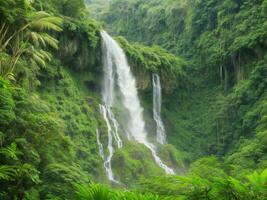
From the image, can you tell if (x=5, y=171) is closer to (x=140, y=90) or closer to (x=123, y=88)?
(x=123, y=88)

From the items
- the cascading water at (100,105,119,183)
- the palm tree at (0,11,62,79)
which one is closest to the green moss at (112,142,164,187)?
the cascading water at (100,105,119,183)

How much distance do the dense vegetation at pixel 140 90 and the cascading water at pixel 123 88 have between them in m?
0.69

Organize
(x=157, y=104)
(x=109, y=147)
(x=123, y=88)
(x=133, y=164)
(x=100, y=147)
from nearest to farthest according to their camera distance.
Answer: (x=133, y=164)
(x=100, y=147)
(x=109, y=147)
(x=123, y=88)
(x=157, y=104)

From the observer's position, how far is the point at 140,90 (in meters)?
33.0

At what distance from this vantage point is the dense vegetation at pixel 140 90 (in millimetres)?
12000

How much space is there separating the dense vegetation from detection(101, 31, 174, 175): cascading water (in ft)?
2.28

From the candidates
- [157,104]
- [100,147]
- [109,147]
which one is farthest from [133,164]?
[157,104]

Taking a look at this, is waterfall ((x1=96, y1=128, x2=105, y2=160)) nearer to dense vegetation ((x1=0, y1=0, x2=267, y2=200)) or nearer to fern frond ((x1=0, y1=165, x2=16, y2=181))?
dense vegetation ((x1=0, y1=0, x2=267, y2=200))

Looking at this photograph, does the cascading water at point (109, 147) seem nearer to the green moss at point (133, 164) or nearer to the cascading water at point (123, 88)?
the green moss at point (133, 164)

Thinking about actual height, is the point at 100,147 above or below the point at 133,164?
above

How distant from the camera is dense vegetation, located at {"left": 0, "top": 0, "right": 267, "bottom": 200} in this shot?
1200cm

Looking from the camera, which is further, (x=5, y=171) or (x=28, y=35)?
(x=28, y=35)

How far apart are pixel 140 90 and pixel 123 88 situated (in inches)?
78.4

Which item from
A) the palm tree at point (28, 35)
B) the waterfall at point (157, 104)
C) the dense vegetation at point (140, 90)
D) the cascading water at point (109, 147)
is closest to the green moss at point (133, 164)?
the dense vegetation at point (140, 90)
